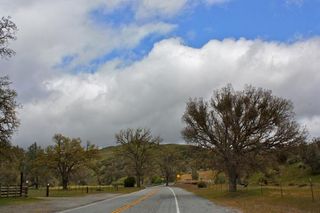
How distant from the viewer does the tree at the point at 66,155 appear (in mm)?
81938

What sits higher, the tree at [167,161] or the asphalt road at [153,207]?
the tree at [167,161]

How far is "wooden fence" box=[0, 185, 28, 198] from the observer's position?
44594 mm

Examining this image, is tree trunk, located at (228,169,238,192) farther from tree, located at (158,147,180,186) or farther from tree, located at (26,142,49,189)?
tree, located at (158,147,180,186)

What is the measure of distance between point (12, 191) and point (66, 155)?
119 ft

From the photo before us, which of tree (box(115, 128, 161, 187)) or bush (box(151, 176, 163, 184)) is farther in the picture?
bush (box(151, 176, 163, 184))

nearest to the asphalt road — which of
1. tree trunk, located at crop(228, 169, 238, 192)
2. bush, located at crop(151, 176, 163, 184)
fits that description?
tree trunk, located at crop(228, 169, 238, 192)

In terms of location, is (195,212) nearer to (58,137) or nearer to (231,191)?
(231,191)

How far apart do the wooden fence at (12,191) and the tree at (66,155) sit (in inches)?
1292

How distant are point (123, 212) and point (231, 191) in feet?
82.6

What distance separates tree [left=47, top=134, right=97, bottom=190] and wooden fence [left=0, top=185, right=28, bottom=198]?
108 feet

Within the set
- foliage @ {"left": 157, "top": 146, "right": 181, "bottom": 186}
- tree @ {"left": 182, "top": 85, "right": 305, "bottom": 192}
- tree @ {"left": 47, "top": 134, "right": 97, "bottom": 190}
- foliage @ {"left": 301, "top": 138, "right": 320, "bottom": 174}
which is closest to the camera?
tree @ {"left": 182, "top": 85, "right": 305, "bottom": 192}

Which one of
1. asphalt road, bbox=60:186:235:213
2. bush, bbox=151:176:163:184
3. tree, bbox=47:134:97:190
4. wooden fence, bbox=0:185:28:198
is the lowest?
asphalt road, bbox=60:186:235:213

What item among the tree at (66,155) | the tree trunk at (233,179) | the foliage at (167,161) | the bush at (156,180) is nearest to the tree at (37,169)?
the tree at (66,155)

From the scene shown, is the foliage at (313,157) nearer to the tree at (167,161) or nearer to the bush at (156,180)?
the tree at (167,161)
